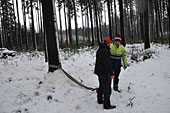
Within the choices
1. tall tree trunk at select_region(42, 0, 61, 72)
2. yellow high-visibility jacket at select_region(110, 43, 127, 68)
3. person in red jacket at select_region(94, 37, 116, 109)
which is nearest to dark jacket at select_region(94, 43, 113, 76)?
person in red jacket at select_region(94, 37, 116, 109)

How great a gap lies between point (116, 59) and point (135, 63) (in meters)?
4.50

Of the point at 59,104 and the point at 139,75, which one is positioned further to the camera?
the point at 139,75

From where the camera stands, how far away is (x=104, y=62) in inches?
146

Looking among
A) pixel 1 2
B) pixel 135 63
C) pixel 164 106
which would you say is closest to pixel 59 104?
pixel 164 106

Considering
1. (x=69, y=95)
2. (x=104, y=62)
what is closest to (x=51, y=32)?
(x=69, y=95)

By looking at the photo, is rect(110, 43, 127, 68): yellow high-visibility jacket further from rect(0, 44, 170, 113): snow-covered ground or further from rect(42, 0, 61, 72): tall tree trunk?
rect(42, 0, 61, 72): tall tree trunk

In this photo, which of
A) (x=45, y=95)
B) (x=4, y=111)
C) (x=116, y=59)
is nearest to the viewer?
(x=4, y=111)

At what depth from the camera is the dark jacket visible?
12.2ft

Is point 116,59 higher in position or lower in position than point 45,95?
higher

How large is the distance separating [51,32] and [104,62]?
2903mm

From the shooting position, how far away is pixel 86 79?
613 cm

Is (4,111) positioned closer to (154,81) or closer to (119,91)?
(119,91)

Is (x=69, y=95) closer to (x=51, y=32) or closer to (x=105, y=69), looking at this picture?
(x=105, y=69)

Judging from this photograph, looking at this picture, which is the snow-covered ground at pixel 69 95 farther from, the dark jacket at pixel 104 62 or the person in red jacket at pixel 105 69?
the dark jacket at pixel 104 62
